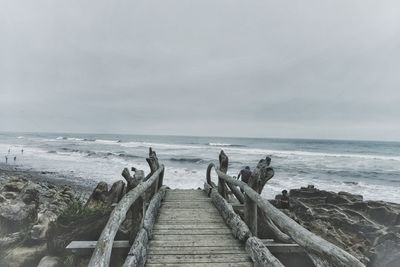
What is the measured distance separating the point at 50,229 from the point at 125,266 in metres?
2.61

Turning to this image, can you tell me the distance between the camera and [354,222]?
1085cm

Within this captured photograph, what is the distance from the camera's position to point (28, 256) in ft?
18.1

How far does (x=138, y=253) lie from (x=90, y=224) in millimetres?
2072

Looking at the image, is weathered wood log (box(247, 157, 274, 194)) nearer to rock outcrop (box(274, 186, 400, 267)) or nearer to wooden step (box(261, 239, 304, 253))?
wooden step (box(261, 239, 304, 253))

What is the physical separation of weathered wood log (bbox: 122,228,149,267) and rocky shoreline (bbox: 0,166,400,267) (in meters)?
1.38

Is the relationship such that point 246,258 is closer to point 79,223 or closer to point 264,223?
point 264,223

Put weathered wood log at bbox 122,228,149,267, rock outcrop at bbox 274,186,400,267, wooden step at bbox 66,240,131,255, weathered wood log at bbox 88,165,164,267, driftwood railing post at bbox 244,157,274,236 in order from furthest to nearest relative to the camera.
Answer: rock outcrop at bbox 274,186,400,267 → driftwood railing post at bbox 244,157,274,236 → wooden step at bbox 66,240,131,255 → weathered wood log at bbox 122,228,149,267 → weathered wood log at bbox 88,165,164,267

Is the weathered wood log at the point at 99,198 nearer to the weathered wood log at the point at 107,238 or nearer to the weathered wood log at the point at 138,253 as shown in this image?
the weathered wood log at the point at 138,253

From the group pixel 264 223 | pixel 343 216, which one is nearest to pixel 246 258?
pixel 264 223

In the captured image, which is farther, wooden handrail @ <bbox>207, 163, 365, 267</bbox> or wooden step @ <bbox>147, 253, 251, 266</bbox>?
wooden step @ <bbox>147, 253, 251, 266</bbox>

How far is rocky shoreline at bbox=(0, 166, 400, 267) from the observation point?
5512 millimetres

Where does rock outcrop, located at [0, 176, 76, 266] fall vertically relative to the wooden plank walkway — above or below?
below

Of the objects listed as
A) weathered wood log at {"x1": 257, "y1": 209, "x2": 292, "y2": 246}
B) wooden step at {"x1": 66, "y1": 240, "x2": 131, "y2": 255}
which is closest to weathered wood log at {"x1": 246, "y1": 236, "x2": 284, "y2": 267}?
weathered wood log at {"x1": 257, "y1": 209, "x2": 292, "y2": 246}

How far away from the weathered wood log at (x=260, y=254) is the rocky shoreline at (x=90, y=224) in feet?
9.37
